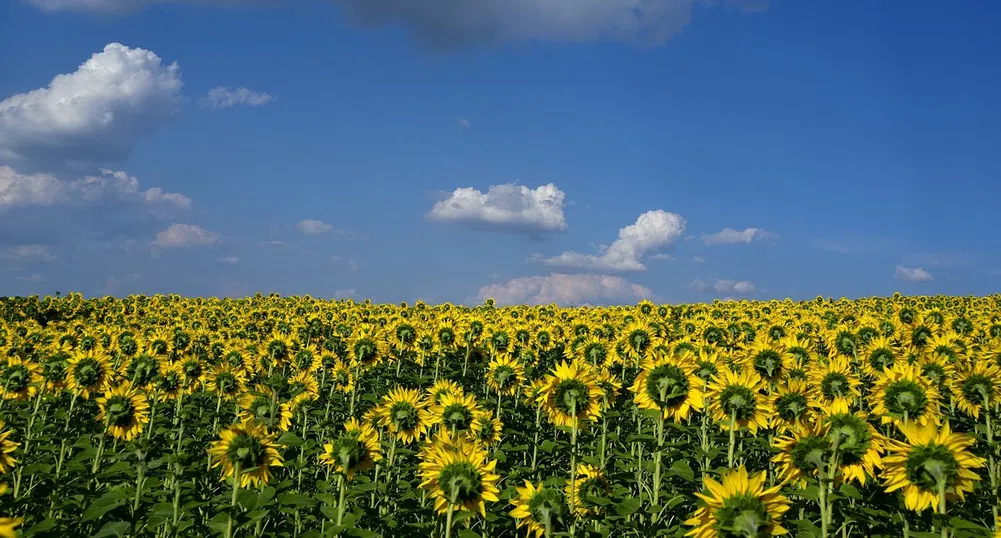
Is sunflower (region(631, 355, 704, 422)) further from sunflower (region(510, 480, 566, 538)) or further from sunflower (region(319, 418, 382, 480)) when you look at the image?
sunflower (region(319, 418, 382, 480))

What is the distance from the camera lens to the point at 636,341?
12703mm

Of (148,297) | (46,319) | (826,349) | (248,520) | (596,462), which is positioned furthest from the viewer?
(148,297)

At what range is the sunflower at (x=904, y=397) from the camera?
6.59 metres

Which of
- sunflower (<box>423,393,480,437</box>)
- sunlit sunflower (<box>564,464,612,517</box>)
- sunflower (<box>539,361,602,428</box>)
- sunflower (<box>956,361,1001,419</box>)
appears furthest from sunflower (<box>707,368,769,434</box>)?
sunflower (<box>956,361,1001,419</box>)

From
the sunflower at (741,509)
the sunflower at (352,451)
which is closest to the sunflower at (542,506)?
the sunflower at (741,509)

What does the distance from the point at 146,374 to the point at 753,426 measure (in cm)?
926

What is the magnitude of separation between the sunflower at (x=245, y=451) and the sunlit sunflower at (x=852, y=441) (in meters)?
5.34

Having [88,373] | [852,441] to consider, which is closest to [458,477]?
[852,441]

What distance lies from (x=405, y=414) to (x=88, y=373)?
228 inches

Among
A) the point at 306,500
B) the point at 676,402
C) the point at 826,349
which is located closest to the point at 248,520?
the point at 306,500

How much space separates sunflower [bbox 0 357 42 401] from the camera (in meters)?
9.83

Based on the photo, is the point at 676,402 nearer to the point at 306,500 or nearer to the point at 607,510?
the point at 607,510

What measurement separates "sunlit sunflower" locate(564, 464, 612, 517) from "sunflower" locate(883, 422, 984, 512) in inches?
104

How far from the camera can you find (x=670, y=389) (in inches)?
268
